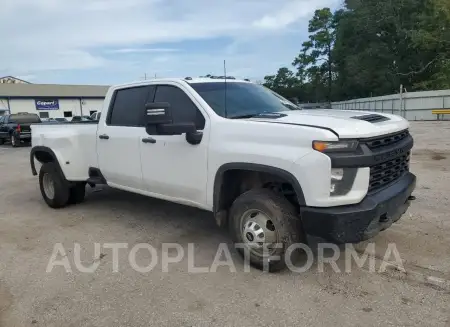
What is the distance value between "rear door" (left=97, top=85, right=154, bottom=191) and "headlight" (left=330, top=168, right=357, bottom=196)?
2.57 m

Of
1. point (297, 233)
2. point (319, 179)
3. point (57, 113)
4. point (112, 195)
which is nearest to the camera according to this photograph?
point (319, 179)

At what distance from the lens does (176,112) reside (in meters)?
4.75

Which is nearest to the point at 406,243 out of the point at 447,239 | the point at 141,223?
the point at 447,239

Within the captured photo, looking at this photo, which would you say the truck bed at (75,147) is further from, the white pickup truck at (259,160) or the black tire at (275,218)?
the black tire at (275,218)

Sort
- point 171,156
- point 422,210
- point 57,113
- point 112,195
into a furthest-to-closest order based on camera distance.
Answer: point 57,113 → point 112,195 → point 422,210 → point 171,156

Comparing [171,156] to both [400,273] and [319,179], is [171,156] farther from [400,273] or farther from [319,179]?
[400,273]

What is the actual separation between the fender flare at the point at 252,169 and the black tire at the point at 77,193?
3.30 metres

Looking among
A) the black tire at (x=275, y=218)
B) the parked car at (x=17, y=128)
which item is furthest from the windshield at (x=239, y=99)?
the parked car at (x=17, y=128)

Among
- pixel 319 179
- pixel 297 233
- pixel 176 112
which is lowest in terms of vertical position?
pixel 297 233

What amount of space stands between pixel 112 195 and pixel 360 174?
539 centimetres

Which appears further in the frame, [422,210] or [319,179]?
[422,210]

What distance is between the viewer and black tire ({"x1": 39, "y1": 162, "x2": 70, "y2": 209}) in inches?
259

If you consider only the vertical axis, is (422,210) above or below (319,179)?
below

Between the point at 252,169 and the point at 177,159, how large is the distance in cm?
109
